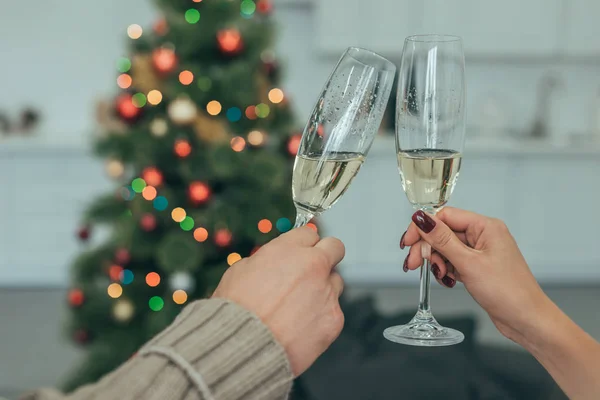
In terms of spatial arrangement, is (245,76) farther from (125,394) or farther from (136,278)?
(125,394)

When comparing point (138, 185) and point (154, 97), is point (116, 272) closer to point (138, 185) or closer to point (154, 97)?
point (138, 185)

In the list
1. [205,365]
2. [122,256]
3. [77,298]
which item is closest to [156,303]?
[122,256]

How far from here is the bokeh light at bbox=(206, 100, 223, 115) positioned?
2395mm

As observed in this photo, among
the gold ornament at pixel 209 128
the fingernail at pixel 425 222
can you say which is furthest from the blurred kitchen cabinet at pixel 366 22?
the fingernail at pixel 425 222

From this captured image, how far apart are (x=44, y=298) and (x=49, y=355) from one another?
3.56 feet

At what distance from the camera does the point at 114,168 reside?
2.53m

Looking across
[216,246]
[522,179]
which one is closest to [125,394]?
[216,246]

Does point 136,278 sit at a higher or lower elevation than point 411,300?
higher

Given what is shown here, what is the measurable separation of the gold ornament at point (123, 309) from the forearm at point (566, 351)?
1.75 m

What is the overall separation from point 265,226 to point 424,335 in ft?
4.81

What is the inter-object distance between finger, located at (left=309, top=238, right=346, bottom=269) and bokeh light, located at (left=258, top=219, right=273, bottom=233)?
1.53 meters

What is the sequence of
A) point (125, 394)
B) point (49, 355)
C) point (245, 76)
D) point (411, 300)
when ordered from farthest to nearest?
point (411, 300), point (49, 355), point (245, 76), point (125, 394)

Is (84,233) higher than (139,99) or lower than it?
lower

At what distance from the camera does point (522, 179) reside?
4180 mm
